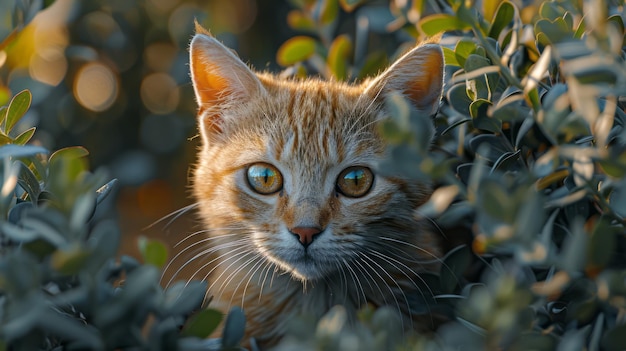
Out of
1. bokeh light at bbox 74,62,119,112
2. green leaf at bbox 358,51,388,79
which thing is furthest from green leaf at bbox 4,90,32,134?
bokeh light at bbox 74,62,119,112

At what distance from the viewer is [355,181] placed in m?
1.53

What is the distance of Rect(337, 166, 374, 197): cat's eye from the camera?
152cm

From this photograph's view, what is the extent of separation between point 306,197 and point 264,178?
0.15 meters

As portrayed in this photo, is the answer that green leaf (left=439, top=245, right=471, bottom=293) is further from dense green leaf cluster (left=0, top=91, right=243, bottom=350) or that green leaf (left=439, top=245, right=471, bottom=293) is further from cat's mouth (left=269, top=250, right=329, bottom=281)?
dense green leaf cluster (left=0, top=91, right=243, bottom=350)

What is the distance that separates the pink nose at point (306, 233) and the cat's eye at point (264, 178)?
0.18 metres

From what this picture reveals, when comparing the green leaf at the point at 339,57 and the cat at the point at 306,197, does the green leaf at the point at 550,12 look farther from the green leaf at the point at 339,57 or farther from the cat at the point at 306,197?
the green leaf at the point at 339,57

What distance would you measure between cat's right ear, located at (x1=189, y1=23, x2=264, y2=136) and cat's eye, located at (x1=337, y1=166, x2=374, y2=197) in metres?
0.36

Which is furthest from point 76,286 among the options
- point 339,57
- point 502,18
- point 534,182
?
point 339,57

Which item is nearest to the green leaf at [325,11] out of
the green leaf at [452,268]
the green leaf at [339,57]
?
the green leaf at [339,57]

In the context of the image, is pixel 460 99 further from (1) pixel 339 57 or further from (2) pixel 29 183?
(2) pixel 29 183

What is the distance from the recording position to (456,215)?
0.94 metres

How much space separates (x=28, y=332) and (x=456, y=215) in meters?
0.59

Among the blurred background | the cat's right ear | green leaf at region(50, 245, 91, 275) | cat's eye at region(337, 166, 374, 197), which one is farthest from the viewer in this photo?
the blurred background

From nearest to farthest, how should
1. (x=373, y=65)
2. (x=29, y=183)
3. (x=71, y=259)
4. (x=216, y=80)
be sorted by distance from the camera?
(x=71, y=259)
(x=29, y=183)
(x=216, y=80)
(x=373, y=65)
